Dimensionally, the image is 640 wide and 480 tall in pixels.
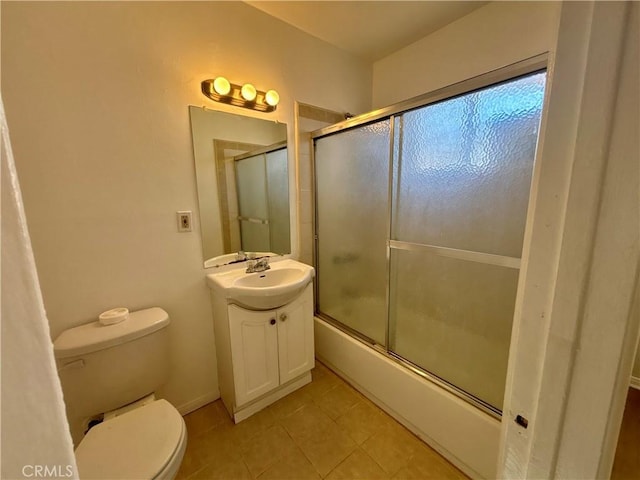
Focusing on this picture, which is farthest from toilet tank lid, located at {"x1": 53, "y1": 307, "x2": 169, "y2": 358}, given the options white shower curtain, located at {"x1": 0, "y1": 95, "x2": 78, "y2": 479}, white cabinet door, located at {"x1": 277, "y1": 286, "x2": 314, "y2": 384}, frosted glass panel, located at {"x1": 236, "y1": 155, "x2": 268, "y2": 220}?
white shower curtain, located at {"x1": 0, "y1": 95, "x2": 78, "y2": 479}

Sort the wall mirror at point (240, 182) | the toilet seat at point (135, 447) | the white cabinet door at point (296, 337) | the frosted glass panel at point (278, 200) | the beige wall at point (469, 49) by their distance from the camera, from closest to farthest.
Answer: the toilet seat at point (135, 447) → the beige wall at point (469, 49) → the wall mirror at point (240, 182) → the white cabinet door at point (296, 337) → the frosted glass panel at point (278, 200)

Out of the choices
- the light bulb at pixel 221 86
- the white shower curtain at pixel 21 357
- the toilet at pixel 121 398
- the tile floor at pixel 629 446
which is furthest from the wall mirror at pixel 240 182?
the tile floor at pixel 629 446

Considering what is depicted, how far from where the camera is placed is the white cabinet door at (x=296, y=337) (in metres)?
1.64

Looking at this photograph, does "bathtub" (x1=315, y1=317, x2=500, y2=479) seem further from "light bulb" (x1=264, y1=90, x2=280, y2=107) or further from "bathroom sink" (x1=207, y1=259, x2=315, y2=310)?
"light bulb" (x1=264, y1=90, x2=280, y2=107)

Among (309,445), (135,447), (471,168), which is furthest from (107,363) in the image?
(471,168)

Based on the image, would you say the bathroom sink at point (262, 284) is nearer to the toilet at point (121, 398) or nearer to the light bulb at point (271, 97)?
the toilet at point (121, 398)

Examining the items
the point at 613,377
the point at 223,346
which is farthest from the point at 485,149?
the point at 223,346

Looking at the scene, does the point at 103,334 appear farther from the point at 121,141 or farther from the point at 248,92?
the point at 248,92

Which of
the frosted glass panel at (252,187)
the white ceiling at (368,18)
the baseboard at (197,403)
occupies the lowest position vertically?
the baseboard at (197,403)

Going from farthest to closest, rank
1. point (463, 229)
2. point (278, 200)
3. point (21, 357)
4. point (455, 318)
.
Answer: point (278, 200) < point (455, 318) < point (463, 229) < point (21, 357)

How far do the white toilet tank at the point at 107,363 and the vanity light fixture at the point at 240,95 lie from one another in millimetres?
1226

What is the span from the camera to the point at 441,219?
1430 millimetres

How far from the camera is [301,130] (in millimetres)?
1944

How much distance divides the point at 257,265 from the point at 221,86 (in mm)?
1048
